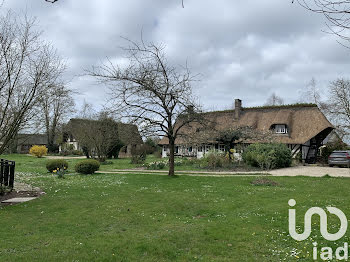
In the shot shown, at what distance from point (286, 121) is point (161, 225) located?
81.6 feet

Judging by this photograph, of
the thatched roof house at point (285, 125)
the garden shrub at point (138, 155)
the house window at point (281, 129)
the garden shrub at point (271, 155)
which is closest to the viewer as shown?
the garden shrub at point (271, 155)

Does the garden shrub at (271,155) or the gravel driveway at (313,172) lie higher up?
the garden shrub at (271,155)

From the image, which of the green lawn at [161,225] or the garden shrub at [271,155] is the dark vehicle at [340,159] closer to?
the garden shrub at [271,155]

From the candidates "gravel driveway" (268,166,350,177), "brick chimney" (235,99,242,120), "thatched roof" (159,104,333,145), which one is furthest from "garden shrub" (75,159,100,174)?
"brick chimney" (235,99,242,120)

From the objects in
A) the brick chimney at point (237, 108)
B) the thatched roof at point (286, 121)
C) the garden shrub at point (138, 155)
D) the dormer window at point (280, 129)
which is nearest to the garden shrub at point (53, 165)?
the garden shrub at point (138, 155)

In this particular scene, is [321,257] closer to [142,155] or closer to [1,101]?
[1,101]

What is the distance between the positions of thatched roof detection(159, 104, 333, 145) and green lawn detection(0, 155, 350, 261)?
14.8 metres

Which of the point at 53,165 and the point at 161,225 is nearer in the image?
the point at 161,225

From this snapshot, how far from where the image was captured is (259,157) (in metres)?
19.2

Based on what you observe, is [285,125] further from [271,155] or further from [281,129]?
[271,155]

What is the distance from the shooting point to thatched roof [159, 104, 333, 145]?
26406 mm

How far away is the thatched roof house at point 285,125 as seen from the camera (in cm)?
2614

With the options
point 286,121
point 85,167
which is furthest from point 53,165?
point 286,121

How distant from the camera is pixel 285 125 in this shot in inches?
1116
